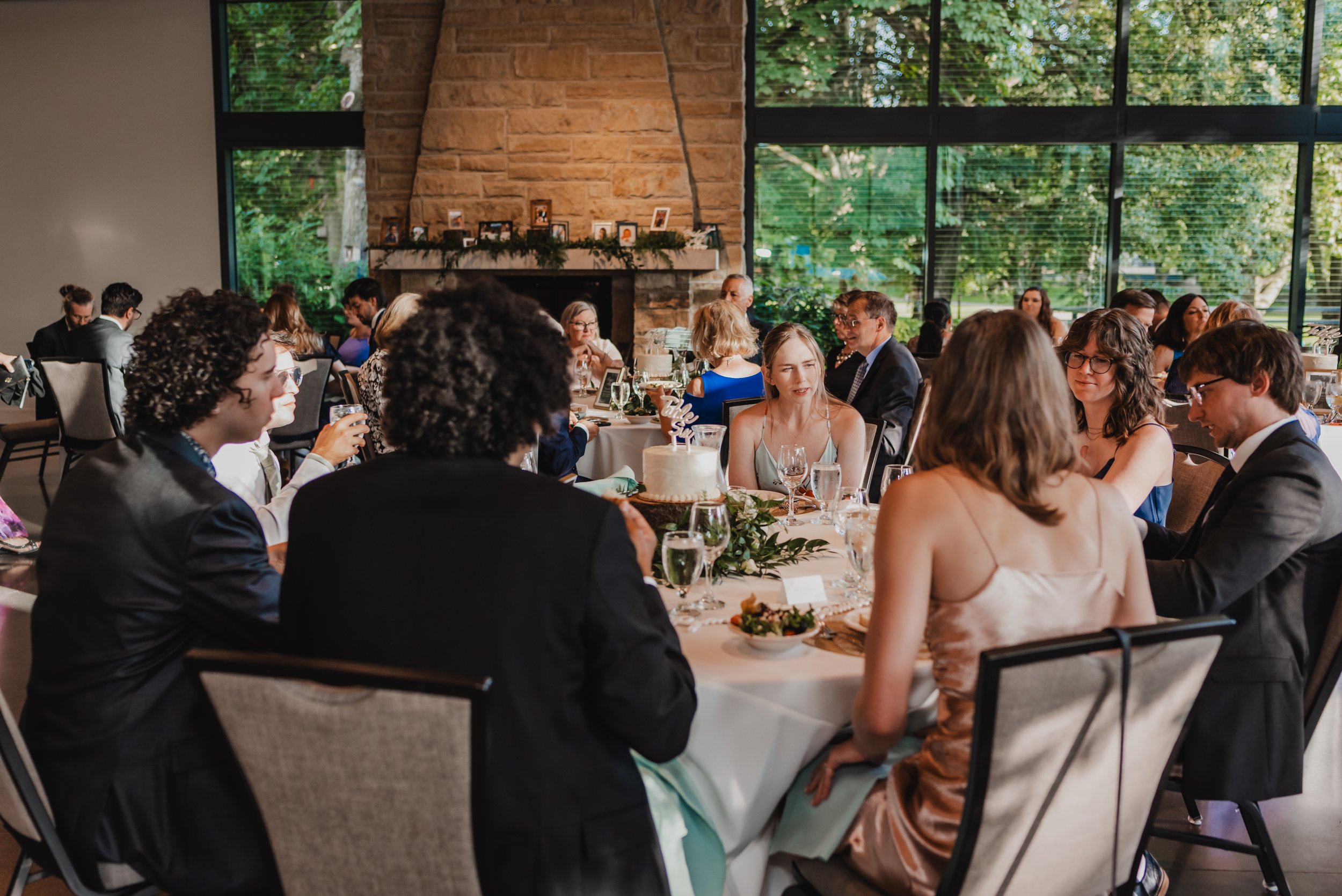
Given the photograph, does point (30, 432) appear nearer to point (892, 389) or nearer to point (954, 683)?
point (892, 389)

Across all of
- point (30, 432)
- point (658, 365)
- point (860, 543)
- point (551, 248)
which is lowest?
point (30, 432)

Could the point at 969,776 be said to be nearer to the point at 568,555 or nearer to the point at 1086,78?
the point at 568,555

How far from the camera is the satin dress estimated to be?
5.04ft

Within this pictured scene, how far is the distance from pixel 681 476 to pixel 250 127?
30.2ft

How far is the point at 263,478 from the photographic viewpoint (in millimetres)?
3135

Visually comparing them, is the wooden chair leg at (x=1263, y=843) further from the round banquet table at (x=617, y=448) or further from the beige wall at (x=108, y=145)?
the beige wall at (x=108, y=145)

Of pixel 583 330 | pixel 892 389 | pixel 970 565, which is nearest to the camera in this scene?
pixel 970 565

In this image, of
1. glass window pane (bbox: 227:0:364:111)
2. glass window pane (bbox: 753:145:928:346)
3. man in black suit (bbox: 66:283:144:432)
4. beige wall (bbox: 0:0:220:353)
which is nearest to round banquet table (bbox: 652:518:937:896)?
man in black suit (bbox: 66:283:144:432)

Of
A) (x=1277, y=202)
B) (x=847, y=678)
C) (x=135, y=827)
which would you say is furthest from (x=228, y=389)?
(x=1277, y=202)

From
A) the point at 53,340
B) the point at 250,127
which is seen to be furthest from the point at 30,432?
the point at 250,127

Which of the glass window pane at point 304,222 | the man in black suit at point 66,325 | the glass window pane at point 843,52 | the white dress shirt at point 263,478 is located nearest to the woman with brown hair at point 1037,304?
the glass window pane at point 843,52

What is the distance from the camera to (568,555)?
128cm

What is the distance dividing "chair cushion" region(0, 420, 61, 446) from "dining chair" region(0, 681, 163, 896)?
5.49 metres

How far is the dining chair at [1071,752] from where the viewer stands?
1350 mm
